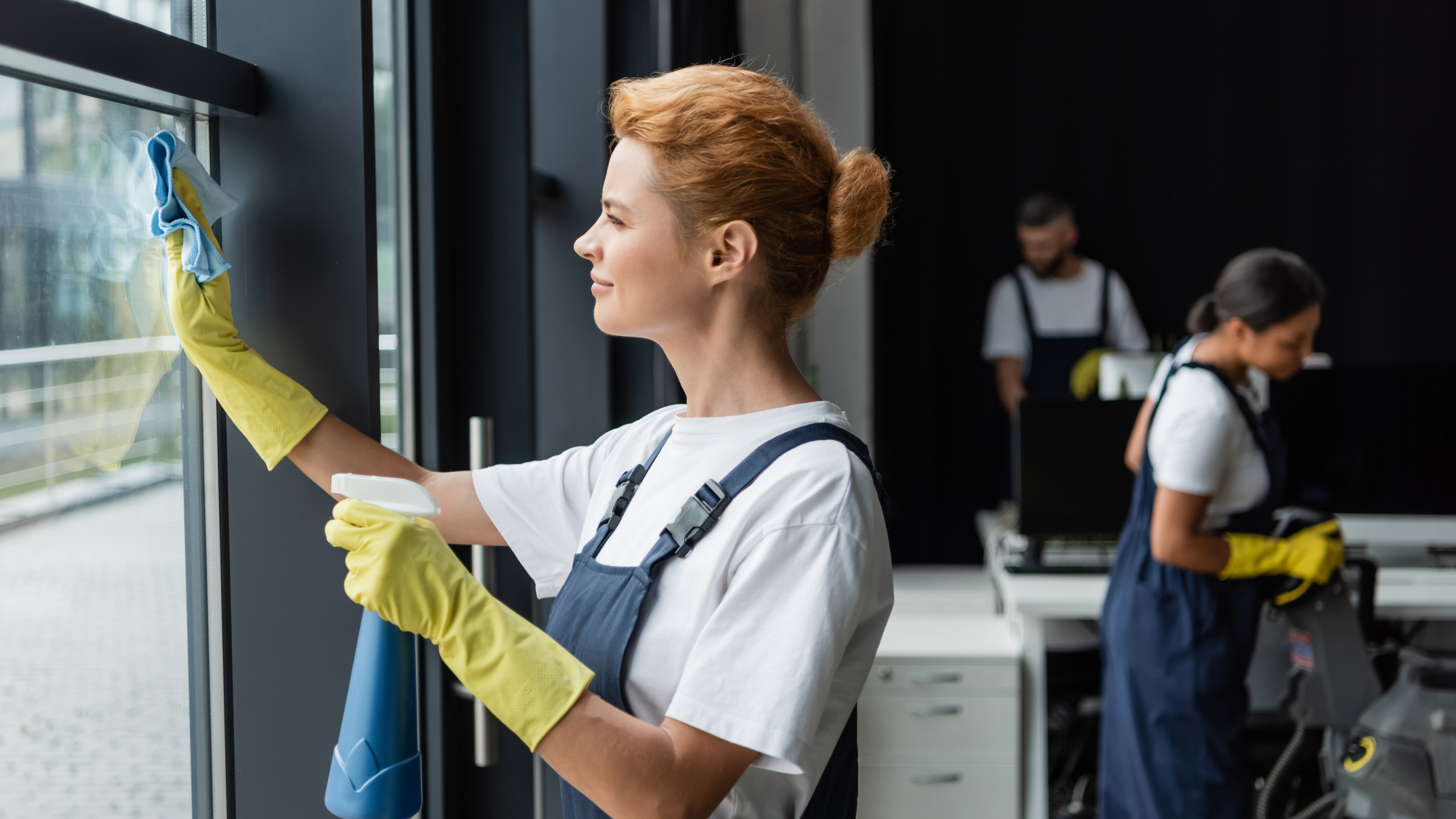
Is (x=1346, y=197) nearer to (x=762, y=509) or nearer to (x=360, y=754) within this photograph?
(x=762, y=509)

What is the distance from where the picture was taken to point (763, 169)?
3.20 ft

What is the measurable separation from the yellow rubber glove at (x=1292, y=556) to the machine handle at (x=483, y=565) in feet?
4.69

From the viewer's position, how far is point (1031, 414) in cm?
256

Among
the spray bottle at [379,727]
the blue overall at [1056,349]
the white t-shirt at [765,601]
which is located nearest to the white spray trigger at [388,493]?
the spray bottle at [379,727]

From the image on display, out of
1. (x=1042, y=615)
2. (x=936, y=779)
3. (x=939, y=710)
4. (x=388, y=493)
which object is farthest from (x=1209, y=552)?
(x=388, y=493)

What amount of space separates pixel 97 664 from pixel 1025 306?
3.38 meters

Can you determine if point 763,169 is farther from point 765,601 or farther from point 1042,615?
point 1042,615

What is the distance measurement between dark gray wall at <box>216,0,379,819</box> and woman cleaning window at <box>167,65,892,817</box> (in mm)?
51

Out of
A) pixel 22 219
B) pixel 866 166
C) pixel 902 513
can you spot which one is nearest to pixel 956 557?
pixel 902 513

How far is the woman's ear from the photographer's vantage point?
967 millimetres

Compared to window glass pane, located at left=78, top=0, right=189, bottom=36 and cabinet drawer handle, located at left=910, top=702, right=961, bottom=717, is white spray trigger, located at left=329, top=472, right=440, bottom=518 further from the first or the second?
cabinet drawer handle, located at left=910, top=702, right=961, bottom=717

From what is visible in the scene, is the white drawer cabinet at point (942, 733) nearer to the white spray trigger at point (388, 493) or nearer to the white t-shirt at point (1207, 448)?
the white t-shirt at point (1207, 448)

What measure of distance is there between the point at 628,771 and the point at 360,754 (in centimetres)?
21

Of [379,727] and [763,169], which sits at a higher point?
[763,169]
